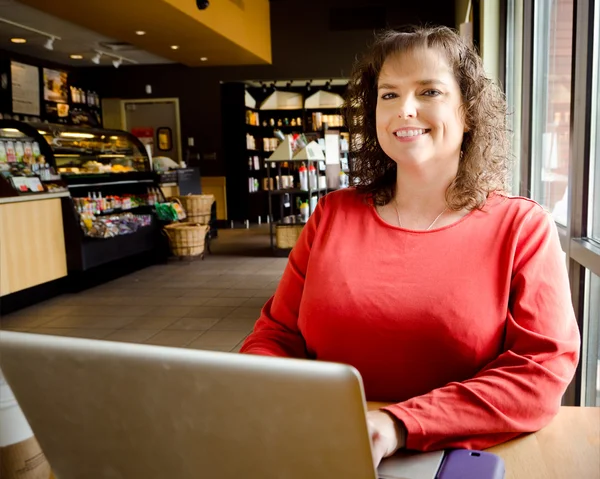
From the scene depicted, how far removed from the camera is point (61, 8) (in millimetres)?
6422

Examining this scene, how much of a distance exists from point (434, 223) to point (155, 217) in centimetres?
639

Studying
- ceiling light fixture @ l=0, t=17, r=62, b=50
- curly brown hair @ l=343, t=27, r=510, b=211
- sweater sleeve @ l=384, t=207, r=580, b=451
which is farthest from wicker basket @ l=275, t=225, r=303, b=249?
sweater sleeve @ l=384, t=207, r=580, b=451

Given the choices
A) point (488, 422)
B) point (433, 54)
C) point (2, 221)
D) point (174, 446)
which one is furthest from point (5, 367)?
point (2, 221)

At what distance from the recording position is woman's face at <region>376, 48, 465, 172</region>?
1.27m

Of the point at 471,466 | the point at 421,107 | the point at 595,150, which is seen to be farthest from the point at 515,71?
the point at 471,466

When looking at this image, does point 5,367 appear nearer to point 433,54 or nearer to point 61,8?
point 433,54

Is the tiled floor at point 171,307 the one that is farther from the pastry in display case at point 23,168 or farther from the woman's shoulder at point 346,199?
the woman's shoulder at point 346,199

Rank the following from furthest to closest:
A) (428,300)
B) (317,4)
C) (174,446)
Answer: (317,4) → (428,300) → (174,446)

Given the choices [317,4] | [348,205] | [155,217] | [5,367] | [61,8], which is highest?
[317,4]

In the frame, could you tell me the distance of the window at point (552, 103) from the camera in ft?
8.43

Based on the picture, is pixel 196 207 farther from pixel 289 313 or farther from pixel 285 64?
pixel 289 313

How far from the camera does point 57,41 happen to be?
9.05 meters

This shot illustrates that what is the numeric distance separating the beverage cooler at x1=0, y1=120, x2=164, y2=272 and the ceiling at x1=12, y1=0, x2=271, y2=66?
1.31 meters

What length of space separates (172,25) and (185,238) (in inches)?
104
